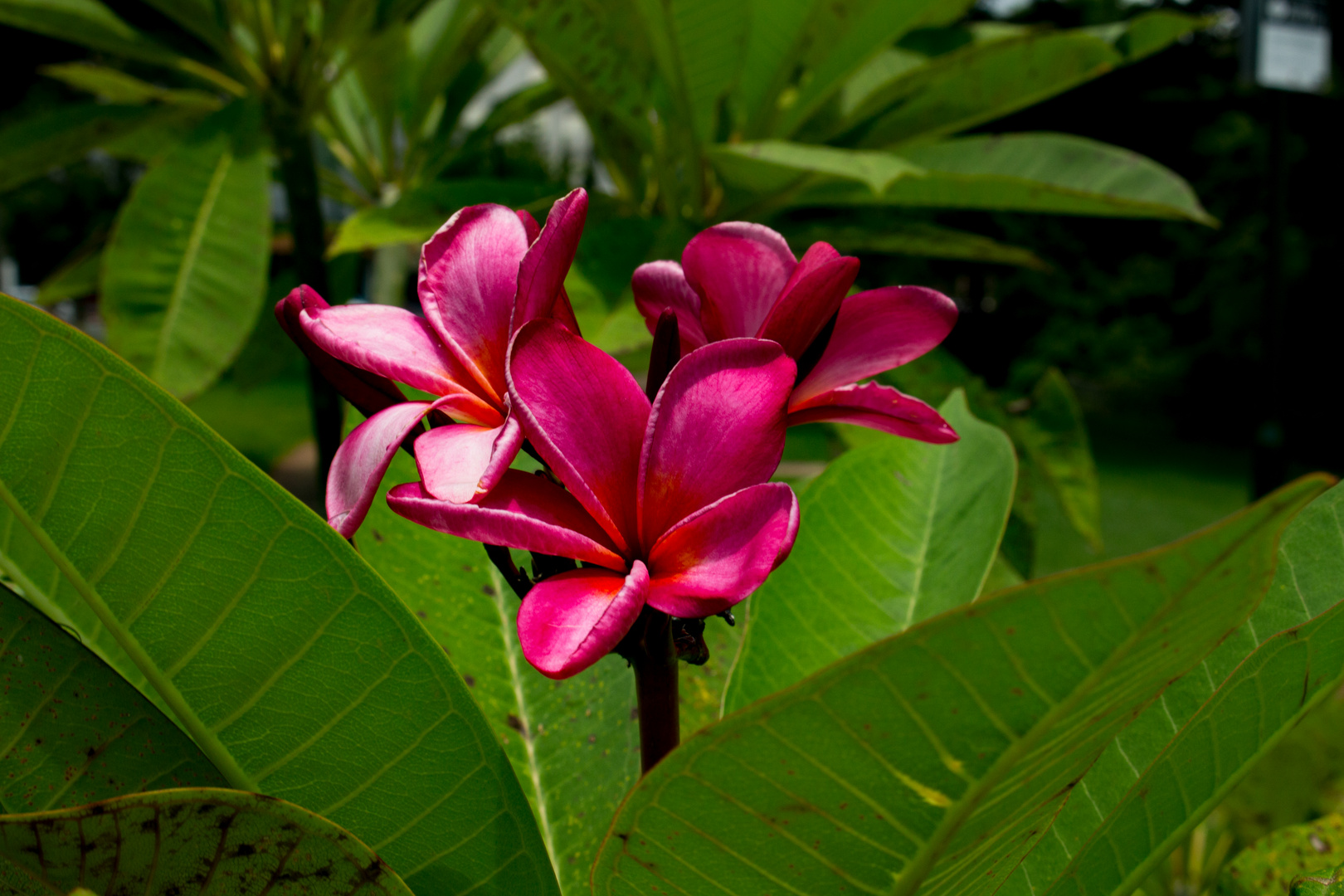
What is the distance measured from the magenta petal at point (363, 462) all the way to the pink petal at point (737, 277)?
0.12 metres

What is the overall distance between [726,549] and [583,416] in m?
0.06

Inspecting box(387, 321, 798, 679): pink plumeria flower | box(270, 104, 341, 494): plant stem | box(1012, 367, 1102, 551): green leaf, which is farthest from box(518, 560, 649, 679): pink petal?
box(1012, 367, 1102, 551): green leaf

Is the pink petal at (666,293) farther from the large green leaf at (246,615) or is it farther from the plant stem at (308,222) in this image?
the plant stem at (308,222)

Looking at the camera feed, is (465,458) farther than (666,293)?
No

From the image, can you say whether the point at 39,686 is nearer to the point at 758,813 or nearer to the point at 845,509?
the point at 758,813

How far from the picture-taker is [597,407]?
0.97 feet

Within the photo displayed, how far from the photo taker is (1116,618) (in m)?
0.21

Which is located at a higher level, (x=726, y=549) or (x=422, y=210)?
(x=726, y=549)

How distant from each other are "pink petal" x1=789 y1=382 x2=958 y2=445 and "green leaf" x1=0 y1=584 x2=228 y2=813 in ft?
0.78

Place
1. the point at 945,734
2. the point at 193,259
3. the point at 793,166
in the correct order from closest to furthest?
the point at 945,734, the point at 793,166, the point at 193,259

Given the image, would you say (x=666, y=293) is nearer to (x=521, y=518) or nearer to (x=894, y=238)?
(x=521, y=518)

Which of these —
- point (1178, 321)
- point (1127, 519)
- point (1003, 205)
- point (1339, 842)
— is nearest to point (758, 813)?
point (1339, 842)

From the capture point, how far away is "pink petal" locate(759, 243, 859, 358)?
31 cm

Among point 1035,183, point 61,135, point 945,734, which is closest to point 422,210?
point 61,135
